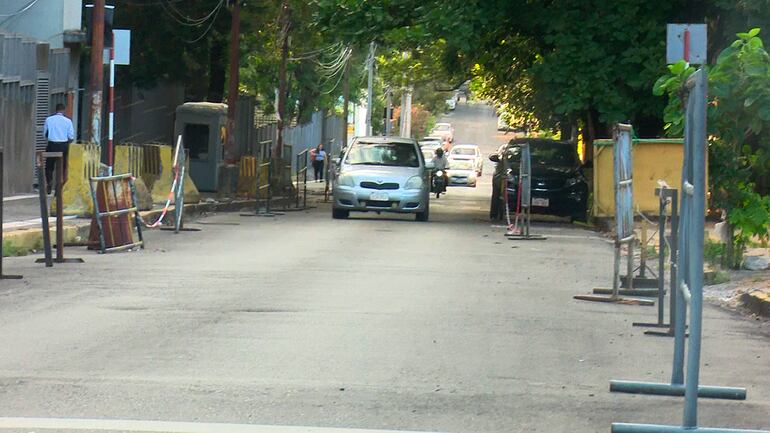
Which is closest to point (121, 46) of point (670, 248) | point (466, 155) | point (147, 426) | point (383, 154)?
point (383, 154)

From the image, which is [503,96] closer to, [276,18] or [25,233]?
[276,18]

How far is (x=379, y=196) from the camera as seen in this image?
27250 millimetres

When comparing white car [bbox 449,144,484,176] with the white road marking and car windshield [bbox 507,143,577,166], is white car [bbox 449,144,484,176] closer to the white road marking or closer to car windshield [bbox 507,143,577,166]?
car windshield [bbox 507,143,577,166]

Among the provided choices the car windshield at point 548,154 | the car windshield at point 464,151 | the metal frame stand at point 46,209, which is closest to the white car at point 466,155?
the car windshield at point 464,151

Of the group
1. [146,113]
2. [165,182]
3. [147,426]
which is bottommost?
[147,426]

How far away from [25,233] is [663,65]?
555 inches

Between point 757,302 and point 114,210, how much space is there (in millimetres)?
8537

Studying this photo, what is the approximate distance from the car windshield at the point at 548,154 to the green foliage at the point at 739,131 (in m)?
12.1

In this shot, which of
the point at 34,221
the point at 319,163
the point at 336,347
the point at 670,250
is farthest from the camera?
the point at 319,163

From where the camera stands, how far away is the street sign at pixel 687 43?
17.7 m

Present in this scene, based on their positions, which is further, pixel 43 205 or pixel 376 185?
pixel 376 185

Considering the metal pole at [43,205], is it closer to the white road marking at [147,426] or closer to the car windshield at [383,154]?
the white road marking at [147,426]

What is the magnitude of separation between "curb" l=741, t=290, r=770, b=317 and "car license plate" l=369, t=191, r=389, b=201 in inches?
548

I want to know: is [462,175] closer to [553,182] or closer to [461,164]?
[461,164]
